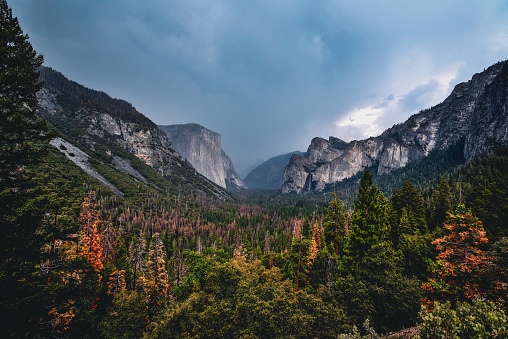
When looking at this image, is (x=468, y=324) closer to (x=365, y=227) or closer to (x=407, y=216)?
(x=365, y=227)

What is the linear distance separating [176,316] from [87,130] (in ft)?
815

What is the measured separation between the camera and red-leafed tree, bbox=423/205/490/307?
1397 centimetres

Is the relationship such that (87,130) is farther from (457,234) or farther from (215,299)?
(457,234)

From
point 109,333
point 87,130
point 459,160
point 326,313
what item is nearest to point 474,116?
point 459,160

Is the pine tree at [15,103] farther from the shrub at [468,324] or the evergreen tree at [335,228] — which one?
the evergreen tree at [335,228]

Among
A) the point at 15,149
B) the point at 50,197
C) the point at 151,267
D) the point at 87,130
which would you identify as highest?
the point at 87,130

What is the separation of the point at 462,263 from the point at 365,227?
8185 mm

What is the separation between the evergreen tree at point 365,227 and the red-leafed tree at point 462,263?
238 inches

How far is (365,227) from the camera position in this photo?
22172 millimetres

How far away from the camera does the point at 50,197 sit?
479 inches

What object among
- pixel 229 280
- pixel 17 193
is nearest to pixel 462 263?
pixel 229 280

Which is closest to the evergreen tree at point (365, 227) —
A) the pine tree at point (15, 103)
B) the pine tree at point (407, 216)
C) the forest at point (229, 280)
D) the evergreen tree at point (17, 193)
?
the forest at point (229, 280)

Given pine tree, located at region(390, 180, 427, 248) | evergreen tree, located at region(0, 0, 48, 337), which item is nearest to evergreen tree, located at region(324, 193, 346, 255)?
pine tree, located at region(390, 180, 427, 248)

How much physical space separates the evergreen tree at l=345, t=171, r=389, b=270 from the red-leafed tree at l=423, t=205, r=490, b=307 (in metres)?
6.05
